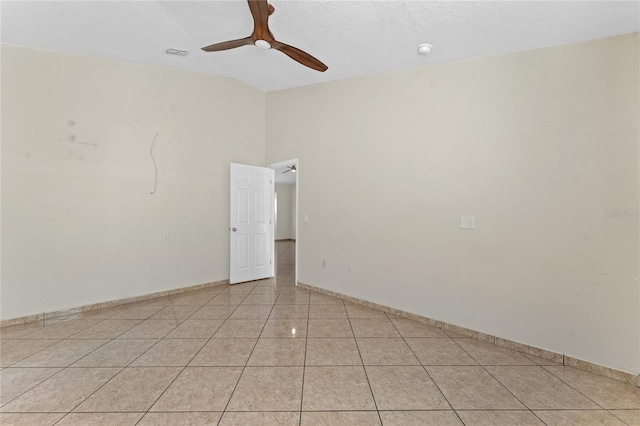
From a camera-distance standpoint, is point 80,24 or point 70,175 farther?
point 70,175

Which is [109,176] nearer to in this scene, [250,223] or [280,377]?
[250,223]

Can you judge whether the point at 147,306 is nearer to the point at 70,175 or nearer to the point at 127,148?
the point at 70,175

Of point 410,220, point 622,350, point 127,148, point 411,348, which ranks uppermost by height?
point 127,148

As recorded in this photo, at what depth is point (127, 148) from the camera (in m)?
4.03

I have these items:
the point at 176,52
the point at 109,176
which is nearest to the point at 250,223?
the point at 109,176

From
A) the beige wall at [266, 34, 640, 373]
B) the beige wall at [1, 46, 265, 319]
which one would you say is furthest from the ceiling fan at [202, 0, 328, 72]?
the beige wall at [1, 46, 265, 319]

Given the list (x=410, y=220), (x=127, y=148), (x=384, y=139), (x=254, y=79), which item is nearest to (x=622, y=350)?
(x=410, y=220)

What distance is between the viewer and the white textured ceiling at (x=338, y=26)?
2426 millimetres

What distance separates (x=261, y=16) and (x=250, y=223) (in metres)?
3.51

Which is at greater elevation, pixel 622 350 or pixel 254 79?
pixel 254 79

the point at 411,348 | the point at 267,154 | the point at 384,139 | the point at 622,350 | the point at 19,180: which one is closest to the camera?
the point at 622,350

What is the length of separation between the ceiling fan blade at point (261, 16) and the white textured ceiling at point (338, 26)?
0.34 meters

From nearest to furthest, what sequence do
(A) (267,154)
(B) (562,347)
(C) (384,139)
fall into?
(B) (562,347) → (C) (384,139) → (A) (267,154)

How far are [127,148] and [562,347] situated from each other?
5.46m
